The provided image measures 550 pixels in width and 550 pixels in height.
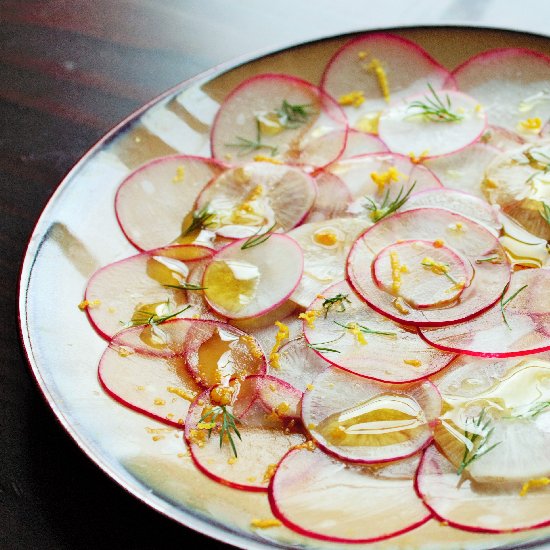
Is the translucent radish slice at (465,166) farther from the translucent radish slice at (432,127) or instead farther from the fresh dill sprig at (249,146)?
the fresh dill sprig at (249,146)

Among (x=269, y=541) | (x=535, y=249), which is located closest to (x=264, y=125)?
(x=535, y=249)

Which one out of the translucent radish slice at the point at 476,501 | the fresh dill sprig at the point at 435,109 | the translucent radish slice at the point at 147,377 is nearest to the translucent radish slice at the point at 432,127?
the fresh dill sprig at the point at 435,109

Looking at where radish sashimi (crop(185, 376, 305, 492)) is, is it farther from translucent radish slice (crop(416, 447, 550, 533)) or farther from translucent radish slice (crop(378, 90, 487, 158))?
translucent radish slice (crop(378, 90, 487, 158))

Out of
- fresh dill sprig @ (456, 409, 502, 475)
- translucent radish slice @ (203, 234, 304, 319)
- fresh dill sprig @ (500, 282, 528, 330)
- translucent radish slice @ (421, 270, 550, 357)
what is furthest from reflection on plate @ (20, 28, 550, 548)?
fresh dill sprig @ (500, 282, 528, 330)

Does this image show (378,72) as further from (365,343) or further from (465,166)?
(365,343)

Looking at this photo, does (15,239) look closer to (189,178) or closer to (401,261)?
(189,178)

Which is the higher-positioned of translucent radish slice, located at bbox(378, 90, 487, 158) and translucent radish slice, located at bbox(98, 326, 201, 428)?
translucent radish slice, located at bbox(378, 90, 487, 158)
